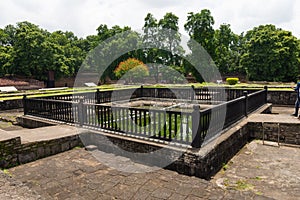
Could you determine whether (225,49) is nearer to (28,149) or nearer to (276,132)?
(276,132)

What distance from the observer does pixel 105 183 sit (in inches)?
148

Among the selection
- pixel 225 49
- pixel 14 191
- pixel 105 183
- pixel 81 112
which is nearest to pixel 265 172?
pixel 105 183

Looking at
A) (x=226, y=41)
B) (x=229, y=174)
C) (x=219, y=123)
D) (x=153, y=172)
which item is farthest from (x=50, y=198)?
(x=226, y=41)

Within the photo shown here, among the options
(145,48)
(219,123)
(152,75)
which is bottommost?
(219,123)

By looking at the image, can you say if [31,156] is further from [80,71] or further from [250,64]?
[80,71]

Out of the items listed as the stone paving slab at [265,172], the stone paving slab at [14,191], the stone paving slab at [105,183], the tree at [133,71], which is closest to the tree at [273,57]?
the tree at [133,71]

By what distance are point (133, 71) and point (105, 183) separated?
92.2 ft

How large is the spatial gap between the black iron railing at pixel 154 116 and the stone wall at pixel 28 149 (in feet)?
2.91

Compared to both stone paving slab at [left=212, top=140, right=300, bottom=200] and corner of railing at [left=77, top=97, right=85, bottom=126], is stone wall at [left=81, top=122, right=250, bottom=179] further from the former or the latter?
corner of railing at [left=77, top=97, right=85, bottom=126]

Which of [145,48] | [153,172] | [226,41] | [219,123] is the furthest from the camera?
[226,41]

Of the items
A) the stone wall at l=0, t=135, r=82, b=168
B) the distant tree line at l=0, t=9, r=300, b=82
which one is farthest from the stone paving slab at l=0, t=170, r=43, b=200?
the distant tree line at l=0, t=9, r=300, b=82

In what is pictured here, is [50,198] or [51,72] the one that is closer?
[50,198]

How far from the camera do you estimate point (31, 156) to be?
4.76m

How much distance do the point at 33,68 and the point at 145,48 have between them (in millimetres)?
16654
